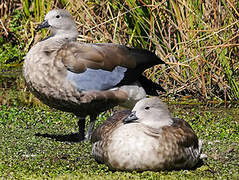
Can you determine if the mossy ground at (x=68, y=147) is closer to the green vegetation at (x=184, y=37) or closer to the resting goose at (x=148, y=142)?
the resting goose at (x=148, y=142)

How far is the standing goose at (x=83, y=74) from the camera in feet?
19.3

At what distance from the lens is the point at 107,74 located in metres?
6.08

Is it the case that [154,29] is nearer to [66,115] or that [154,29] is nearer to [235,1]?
[235,1]

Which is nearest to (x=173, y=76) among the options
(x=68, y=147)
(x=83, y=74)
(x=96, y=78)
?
(x=96, y=78)

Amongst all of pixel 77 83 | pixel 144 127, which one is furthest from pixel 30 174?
pixel 77 83

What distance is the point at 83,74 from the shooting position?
5918mm

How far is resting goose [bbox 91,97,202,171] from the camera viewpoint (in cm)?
453

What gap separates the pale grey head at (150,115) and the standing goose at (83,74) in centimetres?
117

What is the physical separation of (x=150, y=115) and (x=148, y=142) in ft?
1.11

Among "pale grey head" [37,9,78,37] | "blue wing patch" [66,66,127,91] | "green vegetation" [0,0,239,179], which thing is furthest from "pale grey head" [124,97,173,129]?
"pale grey head" [37,9,78,37]

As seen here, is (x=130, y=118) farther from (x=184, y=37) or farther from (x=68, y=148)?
(x=184, y=37)

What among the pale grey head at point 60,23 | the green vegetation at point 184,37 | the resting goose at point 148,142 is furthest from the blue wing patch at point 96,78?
the green vegetation at point 184,37

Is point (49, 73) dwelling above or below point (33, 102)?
above

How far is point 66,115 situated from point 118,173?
306cm
